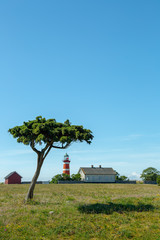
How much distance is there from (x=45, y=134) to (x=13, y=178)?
6375 cm

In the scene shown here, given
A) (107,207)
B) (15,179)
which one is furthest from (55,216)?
(15,179)

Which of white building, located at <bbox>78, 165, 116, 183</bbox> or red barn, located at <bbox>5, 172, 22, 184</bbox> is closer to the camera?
red barn, located at <bbox>5, 172, 22, 184</bbox>

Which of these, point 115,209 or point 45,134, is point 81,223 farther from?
point 45,134

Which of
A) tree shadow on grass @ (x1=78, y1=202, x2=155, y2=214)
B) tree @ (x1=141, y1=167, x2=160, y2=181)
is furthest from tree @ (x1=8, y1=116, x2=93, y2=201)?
tree @ (x1=141, y1=167, x2=160, y2=181)

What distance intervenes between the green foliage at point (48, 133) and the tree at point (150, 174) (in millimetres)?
72916

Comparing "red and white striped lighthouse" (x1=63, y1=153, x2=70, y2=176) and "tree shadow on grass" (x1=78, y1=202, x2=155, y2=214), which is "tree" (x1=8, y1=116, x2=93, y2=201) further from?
"red and white striped lighthouse" (x1=63, y1=153, x2=70, y2=176)

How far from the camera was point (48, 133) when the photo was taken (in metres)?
19.0

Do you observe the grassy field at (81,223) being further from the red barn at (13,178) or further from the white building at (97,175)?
the red barn at (13,178)

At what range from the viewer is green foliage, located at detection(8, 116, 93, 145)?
18281 mm

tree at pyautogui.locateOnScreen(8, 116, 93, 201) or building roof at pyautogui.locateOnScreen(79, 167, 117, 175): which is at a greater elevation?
tree at pyautogui.locateOnScreen(8, 116, 93, 201)

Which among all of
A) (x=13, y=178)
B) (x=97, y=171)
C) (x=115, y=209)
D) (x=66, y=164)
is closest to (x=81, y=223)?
(x=115, y=209)

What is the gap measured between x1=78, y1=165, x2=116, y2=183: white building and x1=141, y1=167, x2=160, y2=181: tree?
14718mm

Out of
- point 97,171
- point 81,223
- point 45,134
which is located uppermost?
point 45,134

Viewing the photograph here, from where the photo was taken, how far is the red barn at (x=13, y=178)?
74.5 metres
